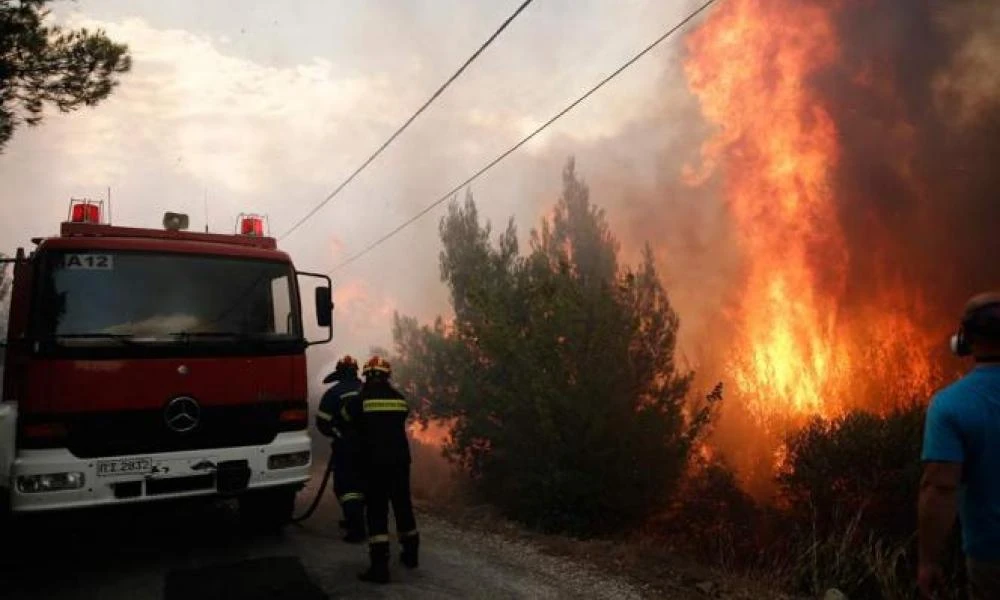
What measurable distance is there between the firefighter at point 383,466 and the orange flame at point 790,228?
72.4 ft

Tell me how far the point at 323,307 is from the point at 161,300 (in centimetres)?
153

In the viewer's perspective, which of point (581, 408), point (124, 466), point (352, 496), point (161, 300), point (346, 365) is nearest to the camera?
point (124, 466)

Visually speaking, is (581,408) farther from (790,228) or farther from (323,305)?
(790,228)

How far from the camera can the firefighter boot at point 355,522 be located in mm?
6121

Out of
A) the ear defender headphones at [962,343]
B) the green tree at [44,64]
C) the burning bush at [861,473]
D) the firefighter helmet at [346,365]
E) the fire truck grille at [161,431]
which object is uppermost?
the green tree at [44,64]

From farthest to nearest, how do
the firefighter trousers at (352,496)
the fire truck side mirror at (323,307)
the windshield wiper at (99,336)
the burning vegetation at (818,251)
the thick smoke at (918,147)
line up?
1. the thick smoke at (918,147)
2. the burning vegetation at (818,251)
3. the fire truck side mirror at (323,307)
4. the firefighter trousers at (352,496)
5. the windshield wiper at (99,336)

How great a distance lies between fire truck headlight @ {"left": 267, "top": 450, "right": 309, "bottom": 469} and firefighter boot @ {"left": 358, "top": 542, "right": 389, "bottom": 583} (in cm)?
115

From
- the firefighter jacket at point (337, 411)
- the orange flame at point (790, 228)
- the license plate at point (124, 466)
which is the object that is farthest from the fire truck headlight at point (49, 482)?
the orange flame at point (790, 228)

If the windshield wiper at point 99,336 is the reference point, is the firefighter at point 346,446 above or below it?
below

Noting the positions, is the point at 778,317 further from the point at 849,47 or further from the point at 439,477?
the point at 439,477

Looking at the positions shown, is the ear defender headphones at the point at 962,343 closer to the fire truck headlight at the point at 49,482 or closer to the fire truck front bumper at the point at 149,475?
the fire truck front bumper at the point at 149,475

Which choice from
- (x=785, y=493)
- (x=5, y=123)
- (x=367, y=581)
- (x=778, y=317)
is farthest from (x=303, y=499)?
(x=778, y=317)

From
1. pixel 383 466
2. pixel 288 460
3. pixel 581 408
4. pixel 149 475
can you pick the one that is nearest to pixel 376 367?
pixel 383 466

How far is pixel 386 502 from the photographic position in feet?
17.6
